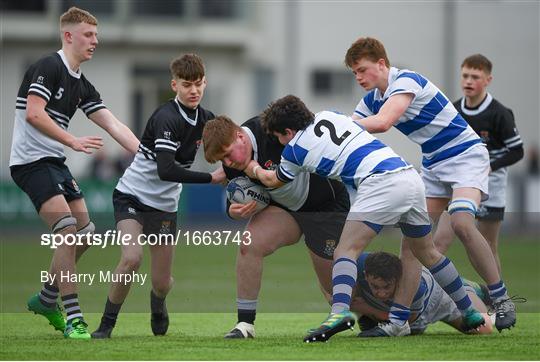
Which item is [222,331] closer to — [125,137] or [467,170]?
[125,137]

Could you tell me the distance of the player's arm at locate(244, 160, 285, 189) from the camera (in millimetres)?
7398

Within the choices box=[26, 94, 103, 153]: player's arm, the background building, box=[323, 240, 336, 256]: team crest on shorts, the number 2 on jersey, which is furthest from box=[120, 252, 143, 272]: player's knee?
the background building

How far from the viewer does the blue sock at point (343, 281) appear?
7.18 meters

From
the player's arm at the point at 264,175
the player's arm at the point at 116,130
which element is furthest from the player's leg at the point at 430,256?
the player's arm at the point at 116,130

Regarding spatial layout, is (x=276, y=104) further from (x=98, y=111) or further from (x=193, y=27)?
(x=193, y=27)

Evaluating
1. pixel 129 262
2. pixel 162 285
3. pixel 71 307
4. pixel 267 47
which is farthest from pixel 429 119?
pixel 267 47

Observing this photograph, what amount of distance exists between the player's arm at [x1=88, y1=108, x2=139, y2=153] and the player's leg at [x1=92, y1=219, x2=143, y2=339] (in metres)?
0.70

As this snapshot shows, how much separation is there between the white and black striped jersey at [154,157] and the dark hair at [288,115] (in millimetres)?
882

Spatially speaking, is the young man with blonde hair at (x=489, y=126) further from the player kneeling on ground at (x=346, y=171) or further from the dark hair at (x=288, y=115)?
the dark hair at (x=288, y=115)

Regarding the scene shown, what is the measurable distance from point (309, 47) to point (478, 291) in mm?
23490

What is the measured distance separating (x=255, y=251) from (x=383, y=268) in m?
0.99

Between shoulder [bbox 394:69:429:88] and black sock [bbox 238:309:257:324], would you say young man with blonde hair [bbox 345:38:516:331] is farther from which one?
black sock [bbox 238:309:257:324]

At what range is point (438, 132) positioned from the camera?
8406 mm

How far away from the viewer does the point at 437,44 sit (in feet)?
107
